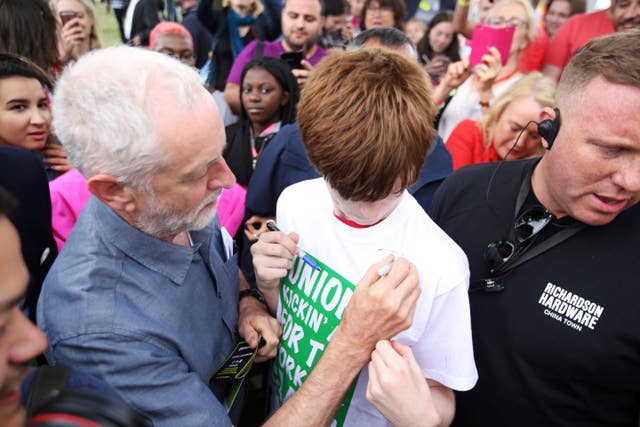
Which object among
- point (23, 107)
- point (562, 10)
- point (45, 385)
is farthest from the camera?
point (562, 10)

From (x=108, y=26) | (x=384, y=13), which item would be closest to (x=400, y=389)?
(x=384, y=13)

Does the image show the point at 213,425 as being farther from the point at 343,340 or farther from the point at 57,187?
the point at 57,187

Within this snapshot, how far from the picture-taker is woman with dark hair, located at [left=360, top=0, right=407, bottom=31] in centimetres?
492

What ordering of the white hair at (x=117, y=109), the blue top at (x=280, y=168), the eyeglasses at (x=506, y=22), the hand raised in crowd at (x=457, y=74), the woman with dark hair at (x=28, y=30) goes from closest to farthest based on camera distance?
the white hair at (x=117, y=109)
the blue top at (x=280, y=168)
the woman with dark hair at (x=28, y=30)
the hand raised in crowd at (x=457, y=74)
the eyeglasses at (x=506, y=22)

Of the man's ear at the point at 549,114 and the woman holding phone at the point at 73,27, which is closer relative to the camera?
the man's ear at the point at 549,114

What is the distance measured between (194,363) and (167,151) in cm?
58

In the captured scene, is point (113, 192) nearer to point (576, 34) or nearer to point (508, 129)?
point (508, 129)

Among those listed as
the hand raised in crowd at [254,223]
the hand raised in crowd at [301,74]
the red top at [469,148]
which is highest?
the hand raised in crowd at [301,74]

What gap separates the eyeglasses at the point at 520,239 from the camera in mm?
1512

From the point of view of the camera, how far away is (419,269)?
1.28m

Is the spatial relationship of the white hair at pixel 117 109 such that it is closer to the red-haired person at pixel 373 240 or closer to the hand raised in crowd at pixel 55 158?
the red-haired person at pixel 373 240

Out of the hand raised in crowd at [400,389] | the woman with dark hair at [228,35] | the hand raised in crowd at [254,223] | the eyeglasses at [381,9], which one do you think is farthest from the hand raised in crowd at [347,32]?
the hand raised in crowd at [400,389]

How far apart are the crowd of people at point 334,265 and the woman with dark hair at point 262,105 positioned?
135 cm

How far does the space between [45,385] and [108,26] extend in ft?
48.1
